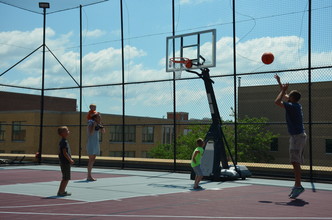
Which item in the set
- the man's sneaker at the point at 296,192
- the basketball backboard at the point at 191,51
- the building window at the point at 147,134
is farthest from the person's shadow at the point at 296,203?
the building window at the point at 147,134

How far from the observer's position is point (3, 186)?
11.2 metres

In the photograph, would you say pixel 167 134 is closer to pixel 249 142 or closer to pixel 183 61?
pixel 249 142

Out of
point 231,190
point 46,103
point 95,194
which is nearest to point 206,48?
point 231,190

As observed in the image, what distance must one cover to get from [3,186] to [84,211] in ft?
14.9

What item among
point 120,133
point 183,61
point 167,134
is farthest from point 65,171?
point 167,134

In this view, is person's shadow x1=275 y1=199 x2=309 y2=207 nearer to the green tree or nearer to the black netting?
the black netting

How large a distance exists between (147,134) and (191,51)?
Answer: 4286 centimetres

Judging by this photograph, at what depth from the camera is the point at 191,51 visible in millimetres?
14656

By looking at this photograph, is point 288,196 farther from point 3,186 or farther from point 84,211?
point 3,186

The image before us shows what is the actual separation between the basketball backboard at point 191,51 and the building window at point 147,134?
41.0 metres

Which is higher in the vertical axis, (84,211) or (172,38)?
(172,38)

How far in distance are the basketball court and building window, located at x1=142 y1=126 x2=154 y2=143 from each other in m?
44.0

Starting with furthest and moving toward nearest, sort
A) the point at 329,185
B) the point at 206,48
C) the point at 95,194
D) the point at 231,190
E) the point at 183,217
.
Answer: the point at 206,48 < the point at 329,185 < the point at 231,190 < the point at 95,194 < the point at 183,217

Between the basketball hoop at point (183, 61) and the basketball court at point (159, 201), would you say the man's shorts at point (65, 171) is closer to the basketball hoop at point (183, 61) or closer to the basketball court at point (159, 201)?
the basketball court at point (159, 201)
